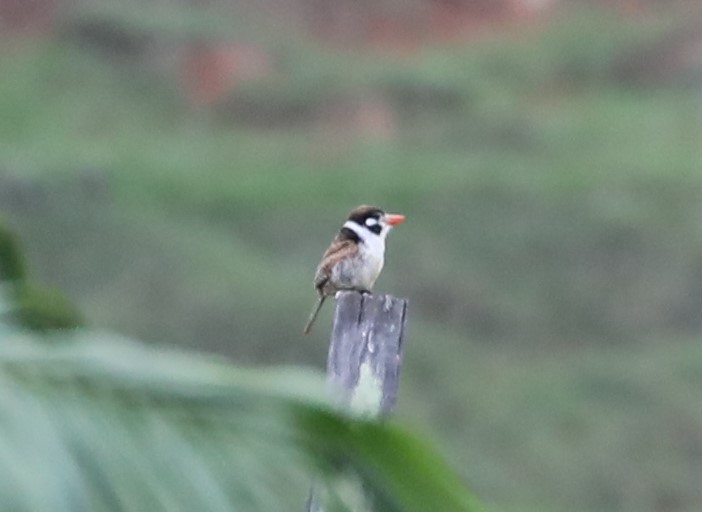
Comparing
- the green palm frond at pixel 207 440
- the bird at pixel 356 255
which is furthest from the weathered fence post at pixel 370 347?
the green palm frond at pixel 207 440

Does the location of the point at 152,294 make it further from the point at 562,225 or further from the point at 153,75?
the point at 153,75

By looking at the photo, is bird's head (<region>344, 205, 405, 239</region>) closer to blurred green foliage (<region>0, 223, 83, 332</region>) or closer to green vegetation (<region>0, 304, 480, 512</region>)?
blurred green foliage (<region>0, 223, 83, 332</region>)

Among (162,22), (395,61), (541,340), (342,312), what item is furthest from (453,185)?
(342,312)

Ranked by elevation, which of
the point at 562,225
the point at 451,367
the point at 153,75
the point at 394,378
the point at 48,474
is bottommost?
the point at 48,474

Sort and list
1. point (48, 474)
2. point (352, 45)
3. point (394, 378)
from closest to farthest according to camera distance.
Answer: point (48, 474), point (394, 378), point (352, 45)

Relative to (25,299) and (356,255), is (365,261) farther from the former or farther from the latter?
(25,299)

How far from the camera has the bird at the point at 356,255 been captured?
4.74 metres

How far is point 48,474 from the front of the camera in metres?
0.64

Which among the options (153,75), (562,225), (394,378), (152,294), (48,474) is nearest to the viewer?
(48,474)

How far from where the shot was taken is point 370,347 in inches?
116

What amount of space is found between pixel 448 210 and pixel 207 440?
13.8 meters

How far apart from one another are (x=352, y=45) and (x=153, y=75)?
251 cm

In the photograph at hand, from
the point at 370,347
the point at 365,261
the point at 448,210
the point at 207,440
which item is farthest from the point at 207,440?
the point at 448,210

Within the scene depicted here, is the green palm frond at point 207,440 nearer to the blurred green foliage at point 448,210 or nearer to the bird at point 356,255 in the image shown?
the bird at point 356,255
